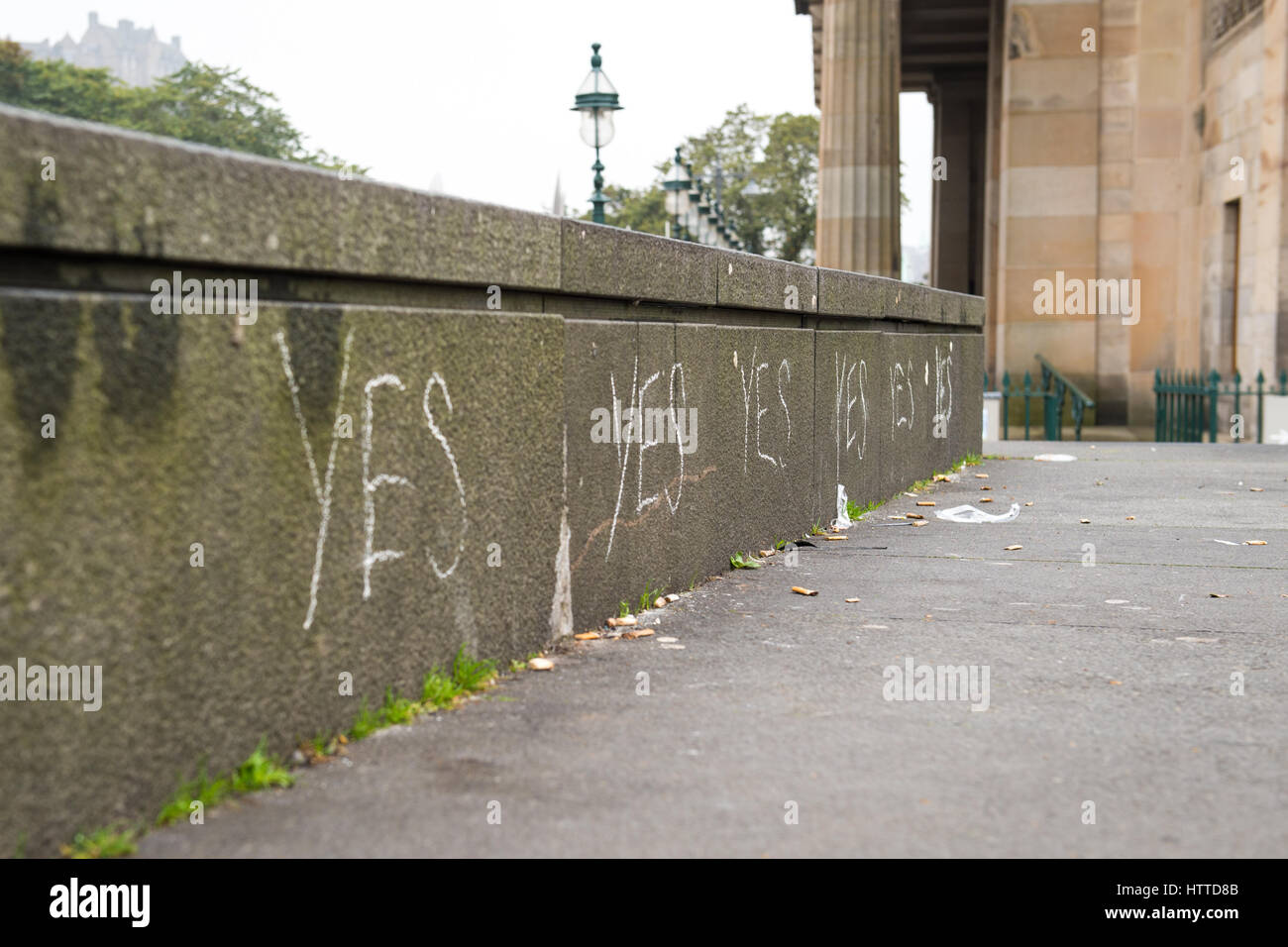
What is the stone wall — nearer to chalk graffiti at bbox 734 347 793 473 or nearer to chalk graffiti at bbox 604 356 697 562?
chalk graffiti at bbox 604 356 697 562

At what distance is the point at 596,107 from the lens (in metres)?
22.9

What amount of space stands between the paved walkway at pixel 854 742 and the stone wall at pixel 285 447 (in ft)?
0.87

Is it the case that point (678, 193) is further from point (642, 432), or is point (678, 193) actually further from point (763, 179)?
point (763, 179)

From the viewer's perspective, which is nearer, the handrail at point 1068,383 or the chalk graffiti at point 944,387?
the chalk graffiti at point 944,387

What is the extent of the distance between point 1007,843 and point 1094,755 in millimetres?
792

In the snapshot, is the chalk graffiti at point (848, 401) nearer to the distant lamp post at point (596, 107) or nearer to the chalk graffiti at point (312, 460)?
the chalk graffiti at point (312, 460)

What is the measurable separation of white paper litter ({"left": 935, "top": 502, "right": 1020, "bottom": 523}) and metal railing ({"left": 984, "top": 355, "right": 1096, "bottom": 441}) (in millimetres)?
14229

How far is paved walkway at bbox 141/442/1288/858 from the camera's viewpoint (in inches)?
125

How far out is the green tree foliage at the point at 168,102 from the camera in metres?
69.7

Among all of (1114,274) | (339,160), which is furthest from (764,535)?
(339,160)

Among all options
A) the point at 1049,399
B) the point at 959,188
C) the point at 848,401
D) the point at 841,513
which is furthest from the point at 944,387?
the point at 959,188

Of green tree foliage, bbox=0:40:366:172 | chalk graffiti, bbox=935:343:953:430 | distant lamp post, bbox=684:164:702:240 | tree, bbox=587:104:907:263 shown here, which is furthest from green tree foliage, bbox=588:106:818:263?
chalk graffiti, bbox=935:343:953:430

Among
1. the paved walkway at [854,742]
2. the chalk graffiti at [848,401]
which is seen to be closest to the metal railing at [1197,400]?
the chalk graffiti at [848,401]

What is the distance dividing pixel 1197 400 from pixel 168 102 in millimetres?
70401
